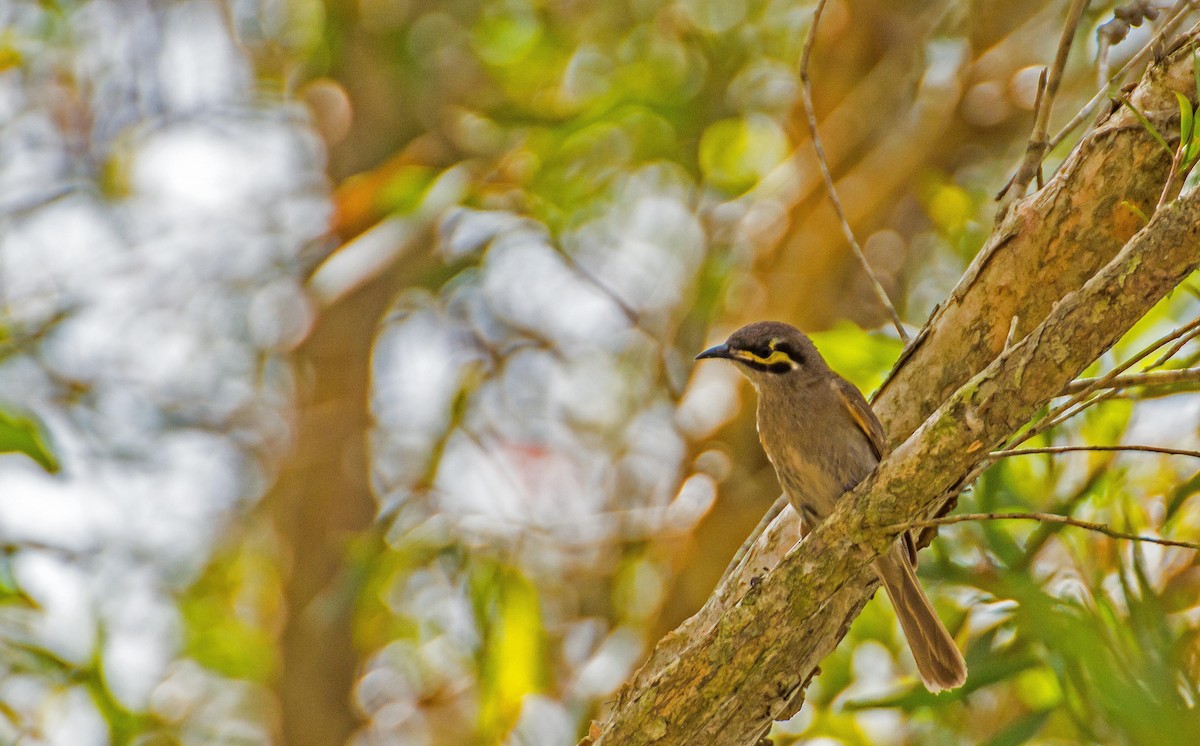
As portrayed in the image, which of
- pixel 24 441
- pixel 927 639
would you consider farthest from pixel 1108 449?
pixel 24 441

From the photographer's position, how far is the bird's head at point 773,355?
4297 mm

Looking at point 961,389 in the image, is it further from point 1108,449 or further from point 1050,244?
point 1050,244

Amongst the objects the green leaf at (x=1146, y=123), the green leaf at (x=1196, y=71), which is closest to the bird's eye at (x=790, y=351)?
the green leaf at (x=1146, y=123)

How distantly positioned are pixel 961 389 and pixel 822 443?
60.8 inches

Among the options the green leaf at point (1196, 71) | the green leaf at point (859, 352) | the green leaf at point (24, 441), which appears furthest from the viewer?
the green leaf at point (859, 352)

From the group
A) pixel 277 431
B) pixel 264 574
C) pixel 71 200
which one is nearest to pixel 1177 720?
pixel 277 431

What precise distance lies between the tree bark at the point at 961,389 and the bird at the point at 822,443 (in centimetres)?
35

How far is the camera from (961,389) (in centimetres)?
250

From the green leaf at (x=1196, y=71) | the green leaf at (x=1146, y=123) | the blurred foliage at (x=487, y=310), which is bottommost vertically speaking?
the blurred foliage at (x=487, y=310)

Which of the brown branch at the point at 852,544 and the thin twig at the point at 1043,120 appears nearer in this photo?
the brown branch at the point at 852,544

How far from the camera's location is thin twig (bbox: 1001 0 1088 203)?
10.4ft

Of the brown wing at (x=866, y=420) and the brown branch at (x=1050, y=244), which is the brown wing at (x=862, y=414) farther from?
the brown branch at (x=1050, y=244)

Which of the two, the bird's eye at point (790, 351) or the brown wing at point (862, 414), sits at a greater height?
the brown wing at point (862, 414)

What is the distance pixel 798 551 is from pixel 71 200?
5.92 m
